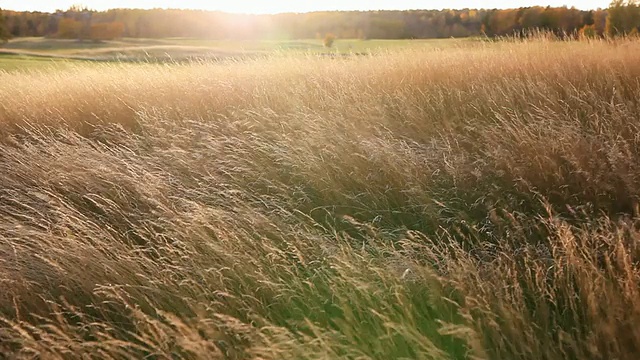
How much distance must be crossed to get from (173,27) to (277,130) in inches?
1857

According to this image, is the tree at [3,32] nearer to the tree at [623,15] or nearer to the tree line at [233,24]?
the tree line at [233,24]

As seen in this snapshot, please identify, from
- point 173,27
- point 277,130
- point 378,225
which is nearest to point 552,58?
point 277,130

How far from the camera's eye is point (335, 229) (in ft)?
9.57

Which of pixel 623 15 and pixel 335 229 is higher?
pixel 623 15

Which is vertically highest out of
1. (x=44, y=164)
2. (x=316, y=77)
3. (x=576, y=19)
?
(x=576, y=19)

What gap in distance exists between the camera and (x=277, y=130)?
4.52 meters

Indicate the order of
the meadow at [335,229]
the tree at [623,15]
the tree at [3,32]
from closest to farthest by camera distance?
the meadow at [335,229], the tree at [623,15], the tree at [3,32]

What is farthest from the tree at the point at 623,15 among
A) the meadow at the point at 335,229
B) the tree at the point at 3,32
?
the tree at the point at 3,32

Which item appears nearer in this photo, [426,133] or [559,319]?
[559,319]

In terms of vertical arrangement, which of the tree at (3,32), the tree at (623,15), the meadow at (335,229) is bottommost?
the meadow at (335,229)

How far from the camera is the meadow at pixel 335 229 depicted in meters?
1.88

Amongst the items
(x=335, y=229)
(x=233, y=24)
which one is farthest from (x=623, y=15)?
(x=233, y=24)

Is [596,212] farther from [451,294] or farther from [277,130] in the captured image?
[277,130]

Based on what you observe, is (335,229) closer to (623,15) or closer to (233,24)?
(623,15)
